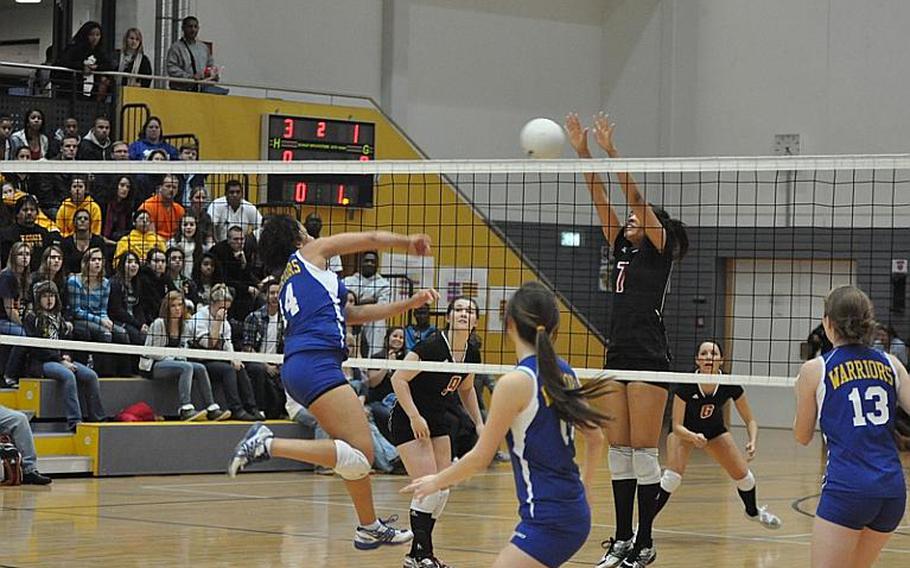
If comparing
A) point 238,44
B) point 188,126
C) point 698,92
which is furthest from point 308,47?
point 698,92

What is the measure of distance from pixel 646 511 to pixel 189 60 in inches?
512

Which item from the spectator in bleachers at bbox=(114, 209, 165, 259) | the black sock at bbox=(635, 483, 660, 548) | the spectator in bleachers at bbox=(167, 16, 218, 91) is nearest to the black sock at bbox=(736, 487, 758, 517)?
the black sock at bbox=(635, 483, 660, 548)

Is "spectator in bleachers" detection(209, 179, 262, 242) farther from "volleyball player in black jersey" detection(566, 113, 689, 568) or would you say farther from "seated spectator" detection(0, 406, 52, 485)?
"volleyball player in black jersey" detection(566, 113, 689, 568)

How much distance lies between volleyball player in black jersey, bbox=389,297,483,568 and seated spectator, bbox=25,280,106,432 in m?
5.54

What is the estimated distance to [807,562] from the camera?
351 inches

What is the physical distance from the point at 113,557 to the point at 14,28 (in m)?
15.6

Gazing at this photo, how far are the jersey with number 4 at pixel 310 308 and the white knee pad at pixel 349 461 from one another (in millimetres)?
491

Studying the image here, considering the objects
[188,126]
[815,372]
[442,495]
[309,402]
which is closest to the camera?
[815,372]

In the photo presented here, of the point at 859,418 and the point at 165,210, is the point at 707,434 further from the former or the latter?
the point at 165,210

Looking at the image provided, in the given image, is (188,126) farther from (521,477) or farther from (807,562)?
(521,477)

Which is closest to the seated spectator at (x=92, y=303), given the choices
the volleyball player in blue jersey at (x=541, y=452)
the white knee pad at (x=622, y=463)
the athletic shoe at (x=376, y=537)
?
the athletic shoe at (x=376, y=537)

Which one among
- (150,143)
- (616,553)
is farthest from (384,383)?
(616,553)

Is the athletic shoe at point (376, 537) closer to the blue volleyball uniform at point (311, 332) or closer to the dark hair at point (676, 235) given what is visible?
the blue volleyball uniform at point (311, 332)

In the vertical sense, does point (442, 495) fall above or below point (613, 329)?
below
